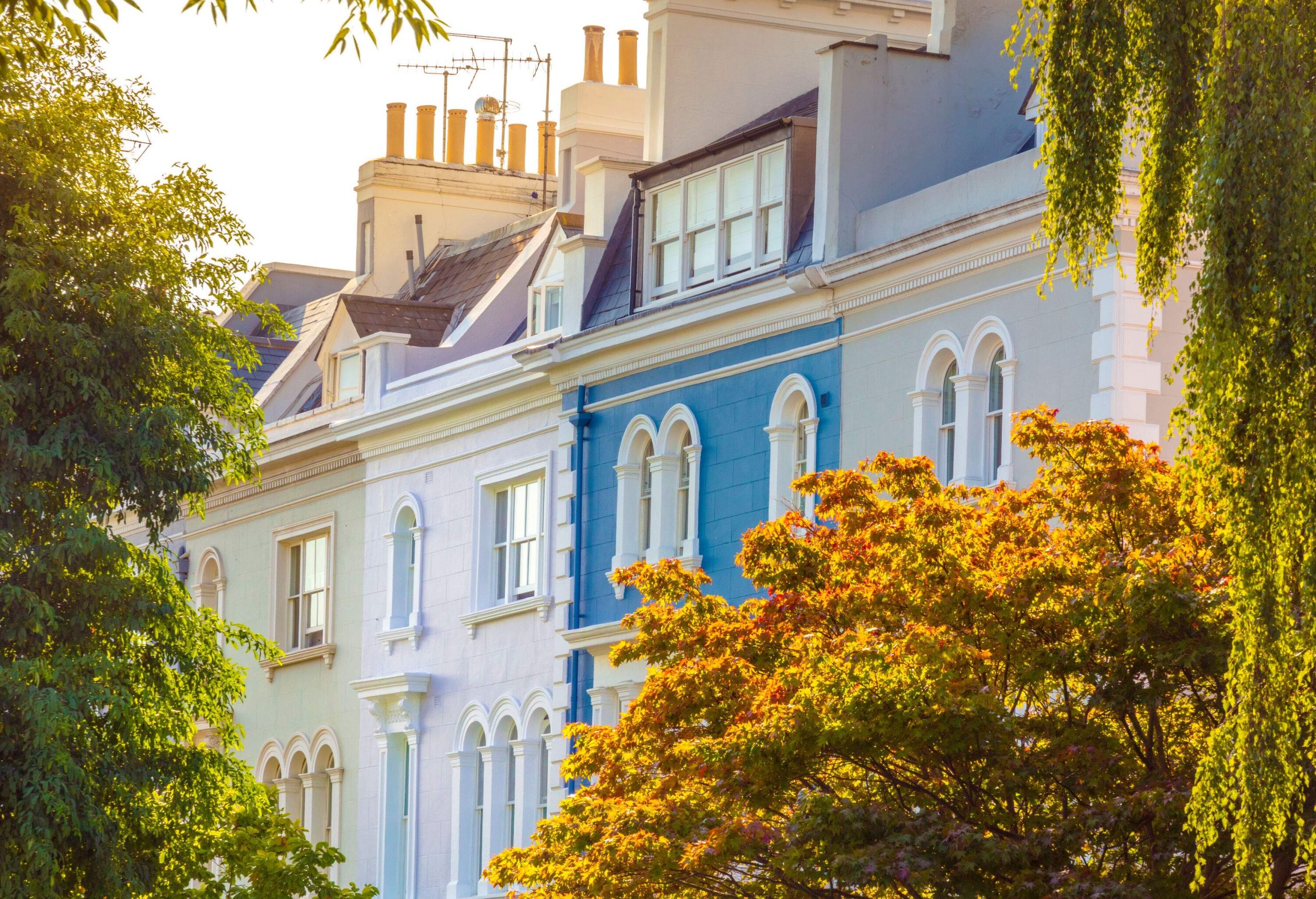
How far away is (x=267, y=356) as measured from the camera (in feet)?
159

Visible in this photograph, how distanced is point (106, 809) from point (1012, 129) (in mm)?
13272

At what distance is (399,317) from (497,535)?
18.8ft

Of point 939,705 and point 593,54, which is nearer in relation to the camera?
point 939,705

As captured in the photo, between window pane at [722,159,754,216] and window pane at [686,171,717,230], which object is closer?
window pane at [722,159,754,216]

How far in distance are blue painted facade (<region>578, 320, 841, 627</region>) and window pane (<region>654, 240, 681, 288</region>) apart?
1091 millimetres

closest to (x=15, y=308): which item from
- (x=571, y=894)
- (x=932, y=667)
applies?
(x=571, y=894)

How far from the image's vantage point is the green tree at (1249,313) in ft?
41.1

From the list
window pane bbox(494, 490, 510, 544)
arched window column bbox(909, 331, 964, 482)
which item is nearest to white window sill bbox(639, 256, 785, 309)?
arched window column bbox(909, 331, 964, 482)

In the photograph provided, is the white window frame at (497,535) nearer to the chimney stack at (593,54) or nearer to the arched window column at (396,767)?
the arched window column at (396,767)

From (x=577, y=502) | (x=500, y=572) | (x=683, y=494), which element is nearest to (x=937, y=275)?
(x=683, y=494)

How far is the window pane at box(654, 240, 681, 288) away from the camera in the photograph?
3278 centimetres

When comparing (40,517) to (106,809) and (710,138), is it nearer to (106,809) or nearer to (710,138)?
(106,809)

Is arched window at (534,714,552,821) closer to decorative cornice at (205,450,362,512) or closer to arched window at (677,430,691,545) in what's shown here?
Result: arched window at (677,430,691,545)

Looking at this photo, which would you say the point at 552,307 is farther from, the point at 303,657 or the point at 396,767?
the point at 303,657
